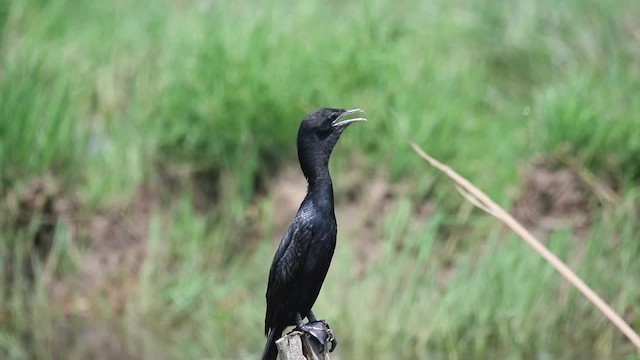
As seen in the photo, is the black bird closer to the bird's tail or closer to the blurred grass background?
the bird's tail

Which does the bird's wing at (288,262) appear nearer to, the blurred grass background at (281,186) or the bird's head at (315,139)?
the bird's head at (315,139)

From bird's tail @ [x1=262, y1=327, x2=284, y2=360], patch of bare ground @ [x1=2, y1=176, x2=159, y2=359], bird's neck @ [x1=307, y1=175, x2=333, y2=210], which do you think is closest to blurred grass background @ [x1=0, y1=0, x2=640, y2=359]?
patch of bare ground @ [x1=2, y1=176, x2=159, y2=359]

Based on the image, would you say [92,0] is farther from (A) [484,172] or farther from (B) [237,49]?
(A) [484,172]

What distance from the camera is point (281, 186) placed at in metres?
8.30

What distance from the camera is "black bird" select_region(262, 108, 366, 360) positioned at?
4523 millimetres

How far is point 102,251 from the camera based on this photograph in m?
8.24

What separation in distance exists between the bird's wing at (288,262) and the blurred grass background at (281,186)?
2.50 metres

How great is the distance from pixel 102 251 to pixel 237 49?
159cm

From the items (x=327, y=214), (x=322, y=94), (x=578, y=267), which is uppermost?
(x=322, y=94)

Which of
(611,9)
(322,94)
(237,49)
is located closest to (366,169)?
(322,94)

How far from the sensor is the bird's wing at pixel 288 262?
4.53 metres

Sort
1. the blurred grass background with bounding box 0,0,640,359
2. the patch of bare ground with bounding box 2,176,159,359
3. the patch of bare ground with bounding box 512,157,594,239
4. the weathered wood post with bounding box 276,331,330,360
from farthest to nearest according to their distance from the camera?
the patch of bare ground with bounding box 512,157,594,239
the patch of bare ground with bounding box 2,176,159,359
the blurred grass background with bounding box 0,0,640,359
the weathered wood post with bounding box 276,331,330,360

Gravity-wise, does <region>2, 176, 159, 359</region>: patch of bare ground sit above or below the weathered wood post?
above

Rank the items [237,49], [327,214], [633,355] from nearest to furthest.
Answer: [327,214], [633,355], [237,49]
